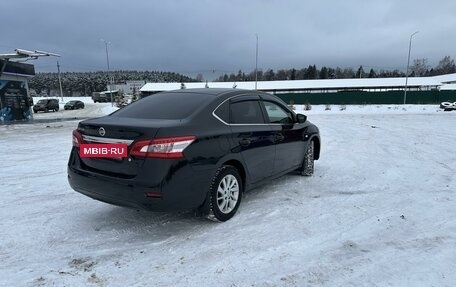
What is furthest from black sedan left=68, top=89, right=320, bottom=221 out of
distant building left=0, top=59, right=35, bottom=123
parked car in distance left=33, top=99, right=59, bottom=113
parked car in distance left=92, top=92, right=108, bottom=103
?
parked car in distance left=92, top=92, right=108, bottom=103

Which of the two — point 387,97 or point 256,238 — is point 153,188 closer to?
point 256,238

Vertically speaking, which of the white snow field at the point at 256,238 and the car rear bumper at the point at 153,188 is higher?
the car rear bumper at the point at 153,188

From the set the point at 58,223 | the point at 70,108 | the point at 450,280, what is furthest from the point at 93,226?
the point at 70,108

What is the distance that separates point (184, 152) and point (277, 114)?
2.30 meters

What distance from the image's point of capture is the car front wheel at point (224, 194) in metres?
4.16

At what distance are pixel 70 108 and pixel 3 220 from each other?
4698cm

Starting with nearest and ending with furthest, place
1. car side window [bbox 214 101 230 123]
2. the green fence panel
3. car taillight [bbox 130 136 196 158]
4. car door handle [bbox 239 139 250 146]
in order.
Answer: car taillight [bbox 130 136 196 158]
car side window [bbox 214 101 230 123]
car door handle [bbox 239 139 250 146]
the green fence panel

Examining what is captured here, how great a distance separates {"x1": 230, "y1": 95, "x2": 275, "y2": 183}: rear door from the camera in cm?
455

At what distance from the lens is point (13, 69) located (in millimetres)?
22109

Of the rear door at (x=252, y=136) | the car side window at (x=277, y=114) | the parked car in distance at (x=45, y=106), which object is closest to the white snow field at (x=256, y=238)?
the rear door at (x=252, y=136)

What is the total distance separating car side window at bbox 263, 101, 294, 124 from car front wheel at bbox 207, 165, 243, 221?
1.28 metres

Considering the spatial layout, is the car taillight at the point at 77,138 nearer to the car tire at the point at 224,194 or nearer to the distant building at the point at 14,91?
the car tire at the point at 224,194

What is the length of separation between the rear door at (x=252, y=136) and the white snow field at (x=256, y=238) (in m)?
0.57

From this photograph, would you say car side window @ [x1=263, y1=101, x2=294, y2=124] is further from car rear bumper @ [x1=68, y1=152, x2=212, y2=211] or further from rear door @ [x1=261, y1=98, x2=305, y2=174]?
car rear bumper @ [x1=68, y1=152, x2=212, y2=211]
